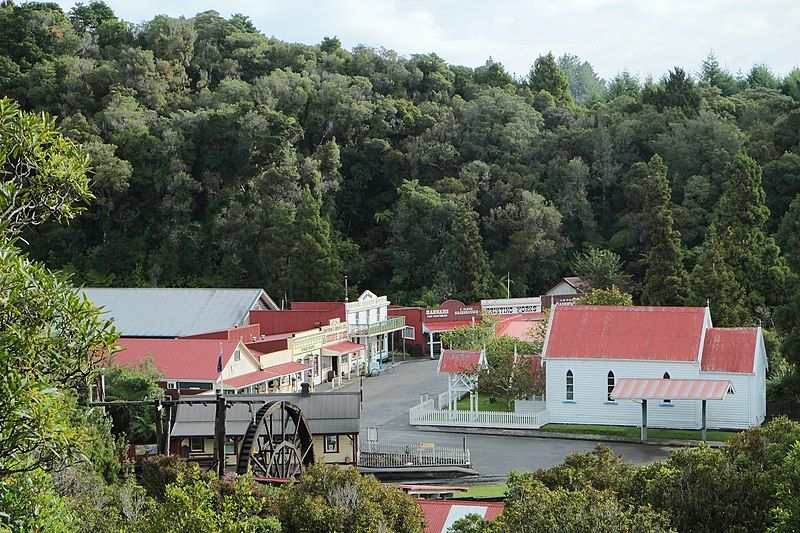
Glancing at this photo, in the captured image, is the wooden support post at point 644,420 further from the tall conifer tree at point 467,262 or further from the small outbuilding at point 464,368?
the tall conifer tree at point 467,262

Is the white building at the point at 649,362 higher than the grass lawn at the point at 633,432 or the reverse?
higher

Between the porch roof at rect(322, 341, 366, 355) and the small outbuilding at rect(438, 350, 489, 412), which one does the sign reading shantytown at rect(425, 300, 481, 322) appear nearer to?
the porch roof at rect(322, 341, 366, 355)

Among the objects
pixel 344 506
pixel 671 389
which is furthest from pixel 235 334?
pixel 344 506

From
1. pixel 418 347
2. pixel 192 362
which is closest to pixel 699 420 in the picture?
pixel 192 362

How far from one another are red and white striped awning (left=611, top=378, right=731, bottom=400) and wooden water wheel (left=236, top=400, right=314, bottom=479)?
12.3 metres

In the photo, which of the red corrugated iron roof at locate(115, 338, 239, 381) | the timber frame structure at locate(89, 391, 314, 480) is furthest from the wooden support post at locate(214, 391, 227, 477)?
the red corrugated iron roof at locate(115, 338, 239, 381)

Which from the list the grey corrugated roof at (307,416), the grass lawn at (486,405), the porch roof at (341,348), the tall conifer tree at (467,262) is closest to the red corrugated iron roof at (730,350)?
the grass lawn at (486,405)

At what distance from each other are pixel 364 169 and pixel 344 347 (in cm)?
2820

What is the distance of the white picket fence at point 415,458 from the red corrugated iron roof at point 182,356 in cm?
1044

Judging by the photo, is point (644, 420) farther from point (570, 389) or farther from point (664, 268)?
point (664, 268)

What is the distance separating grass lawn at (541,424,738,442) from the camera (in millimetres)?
38469

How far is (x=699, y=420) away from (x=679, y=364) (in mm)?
2150

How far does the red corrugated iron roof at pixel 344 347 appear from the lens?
54.0m

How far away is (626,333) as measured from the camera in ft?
136
